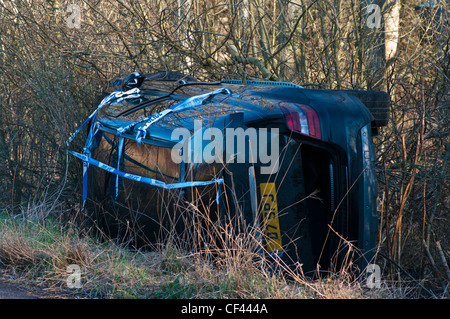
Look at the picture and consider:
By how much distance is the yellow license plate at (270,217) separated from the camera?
4016 millimetres

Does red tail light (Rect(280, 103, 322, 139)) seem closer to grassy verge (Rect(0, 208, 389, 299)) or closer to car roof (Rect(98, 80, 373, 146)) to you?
car roof (Rect(98, 80, 373, 146))

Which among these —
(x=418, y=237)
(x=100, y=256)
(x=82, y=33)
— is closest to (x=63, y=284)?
(x=100, y=256)

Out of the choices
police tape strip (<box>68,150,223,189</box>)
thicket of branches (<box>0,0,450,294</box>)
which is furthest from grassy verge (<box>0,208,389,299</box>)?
thicket of branches (<box>0,0,450,294</box>)

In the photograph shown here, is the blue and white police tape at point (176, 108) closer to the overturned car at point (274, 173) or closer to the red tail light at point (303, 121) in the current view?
the overturned car at point (274, 173)

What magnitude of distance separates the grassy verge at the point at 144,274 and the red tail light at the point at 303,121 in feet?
3.03

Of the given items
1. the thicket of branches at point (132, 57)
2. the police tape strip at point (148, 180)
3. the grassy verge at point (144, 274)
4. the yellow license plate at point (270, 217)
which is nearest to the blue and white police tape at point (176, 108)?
the police tape strip at point (148, 180)

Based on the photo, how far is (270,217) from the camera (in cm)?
402

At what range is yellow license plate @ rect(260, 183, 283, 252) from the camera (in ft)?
13.2

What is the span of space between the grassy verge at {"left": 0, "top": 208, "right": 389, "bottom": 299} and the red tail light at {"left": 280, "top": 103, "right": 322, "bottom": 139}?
36.4 inches

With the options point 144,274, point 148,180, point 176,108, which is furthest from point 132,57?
point 144,274

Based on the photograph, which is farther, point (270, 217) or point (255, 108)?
point (255, 108)

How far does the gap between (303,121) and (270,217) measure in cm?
68

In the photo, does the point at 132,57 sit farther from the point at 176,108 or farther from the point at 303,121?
the point at 303,121

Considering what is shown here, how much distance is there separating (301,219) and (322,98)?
889 mm
